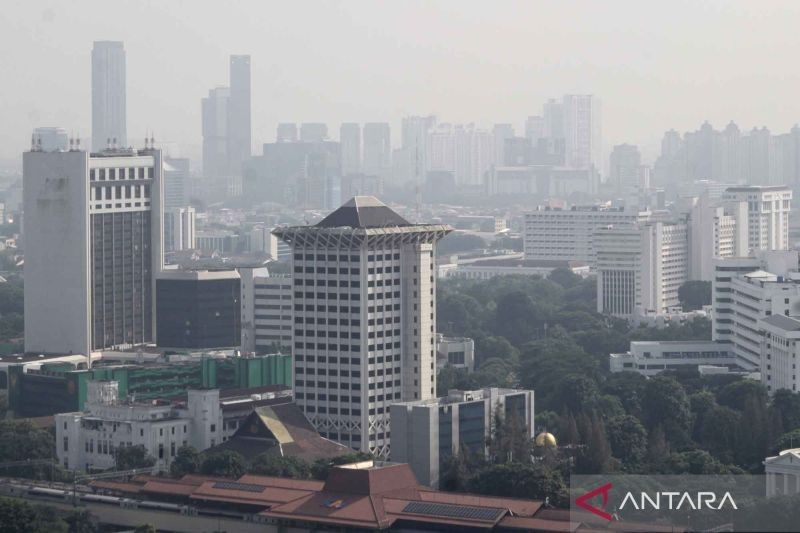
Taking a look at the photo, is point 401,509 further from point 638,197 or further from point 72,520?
point 638,197

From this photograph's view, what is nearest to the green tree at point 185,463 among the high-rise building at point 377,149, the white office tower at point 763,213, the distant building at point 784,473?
the distant building at point 784,473

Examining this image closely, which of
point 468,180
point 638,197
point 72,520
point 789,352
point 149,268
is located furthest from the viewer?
point 468,180

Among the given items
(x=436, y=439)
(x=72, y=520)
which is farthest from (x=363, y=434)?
(x=72, y=520)

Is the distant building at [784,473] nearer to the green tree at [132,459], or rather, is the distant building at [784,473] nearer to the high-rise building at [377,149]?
the green tree at [132,459]

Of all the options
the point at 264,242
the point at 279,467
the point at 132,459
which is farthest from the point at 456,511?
the point at 264,242

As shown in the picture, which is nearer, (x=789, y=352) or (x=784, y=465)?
(x=784, y=465)

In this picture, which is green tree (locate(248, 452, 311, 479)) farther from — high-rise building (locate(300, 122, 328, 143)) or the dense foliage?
high-rise building (locate(300, 122, 328, 143))

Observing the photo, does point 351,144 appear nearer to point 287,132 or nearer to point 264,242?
point 287,132
